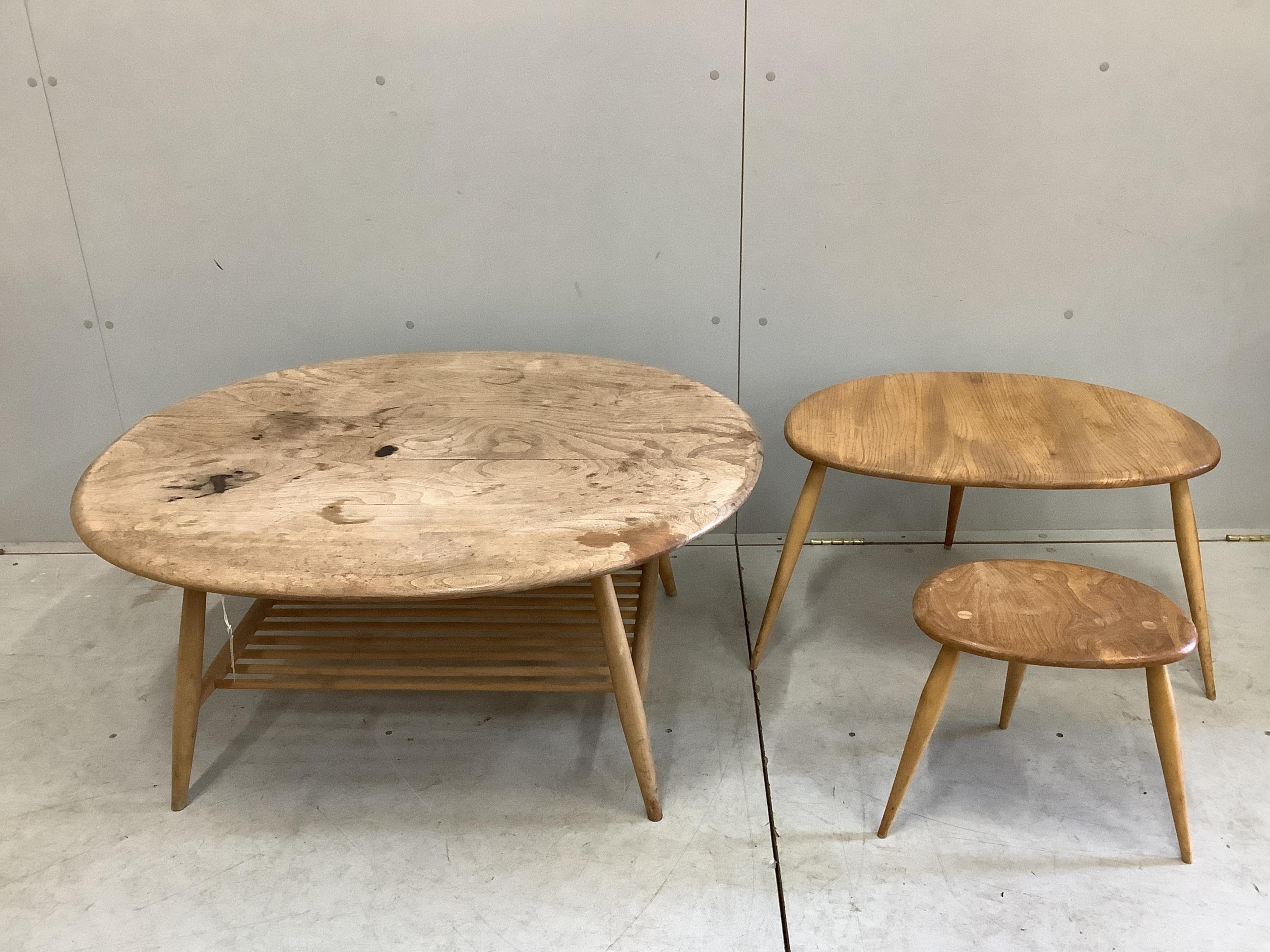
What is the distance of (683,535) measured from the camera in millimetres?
1386

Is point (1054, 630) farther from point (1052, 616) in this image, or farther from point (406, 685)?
point (406, 685)

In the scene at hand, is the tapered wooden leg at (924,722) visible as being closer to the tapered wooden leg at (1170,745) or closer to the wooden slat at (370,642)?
the tapered wooden leg at (1170,745)

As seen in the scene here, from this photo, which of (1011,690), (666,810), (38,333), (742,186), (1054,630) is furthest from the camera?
(38,333)

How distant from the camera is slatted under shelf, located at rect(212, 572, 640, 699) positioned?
173cm

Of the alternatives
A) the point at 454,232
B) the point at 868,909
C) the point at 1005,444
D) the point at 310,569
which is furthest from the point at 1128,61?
the point at 310,569

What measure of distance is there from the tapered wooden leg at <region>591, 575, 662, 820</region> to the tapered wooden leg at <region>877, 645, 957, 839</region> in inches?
16.4

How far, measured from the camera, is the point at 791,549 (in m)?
1.95

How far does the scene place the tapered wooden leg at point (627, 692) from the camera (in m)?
1.53

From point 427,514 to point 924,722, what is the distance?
2.94ft

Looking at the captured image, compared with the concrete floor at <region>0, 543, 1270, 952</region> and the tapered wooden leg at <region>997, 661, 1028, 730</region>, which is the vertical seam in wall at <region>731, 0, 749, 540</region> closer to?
the concrete floor at <region>0, 543, 1270, 952</region>

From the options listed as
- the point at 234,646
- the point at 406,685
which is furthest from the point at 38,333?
the point at 406,685

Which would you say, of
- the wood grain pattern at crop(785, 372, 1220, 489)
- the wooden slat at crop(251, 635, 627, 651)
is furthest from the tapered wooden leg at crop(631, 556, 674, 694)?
the wood grain pattern at crop(785, 372, 1220, 489)

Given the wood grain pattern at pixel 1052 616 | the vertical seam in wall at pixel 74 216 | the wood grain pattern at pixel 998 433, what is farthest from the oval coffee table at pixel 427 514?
the vertical seam in wall at pixel 74 216

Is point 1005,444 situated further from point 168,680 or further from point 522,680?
point 168,680
